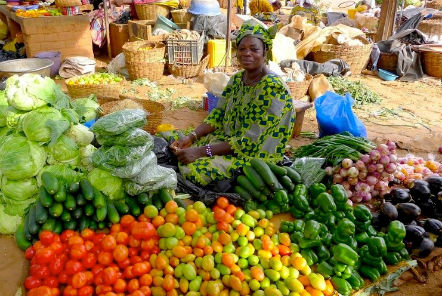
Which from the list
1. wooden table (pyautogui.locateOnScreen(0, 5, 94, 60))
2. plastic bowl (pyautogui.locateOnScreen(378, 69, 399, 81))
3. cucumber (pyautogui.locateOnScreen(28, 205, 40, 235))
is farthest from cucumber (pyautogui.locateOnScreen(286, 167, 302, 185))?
wooden table (pyautogui.locateOnScreen(0, 5, 94, 60))

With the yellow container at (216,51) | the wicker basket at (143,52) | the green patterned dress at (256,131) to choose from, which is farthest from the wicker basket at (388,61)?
the green patterned dress at (256,131)

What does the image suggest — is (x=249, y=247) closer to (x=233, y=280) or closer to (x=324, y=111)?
(x=233, y=280)

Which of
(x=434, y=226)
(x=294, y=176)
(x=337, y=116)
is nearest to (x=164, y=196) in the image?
(x=294, y=176)

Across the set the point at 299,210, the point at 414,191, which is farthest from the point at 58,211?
the point at 414,191

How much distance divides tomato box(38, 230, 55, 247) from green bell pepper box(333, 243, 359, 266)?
2.06m

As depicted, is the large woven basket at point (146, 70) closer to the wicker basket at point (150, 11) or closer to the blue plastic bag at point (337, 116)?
the wicker basket at point (150, 11)

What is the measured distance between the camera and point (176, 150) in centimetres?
380

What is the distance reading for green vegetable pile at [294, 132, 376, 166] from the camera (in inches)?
152

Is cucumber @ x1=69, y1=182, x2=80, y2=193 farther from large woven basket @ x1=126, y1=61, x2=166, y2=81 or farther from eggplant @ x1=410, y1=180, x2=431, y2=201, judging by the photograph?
large woven basket @ x1=126, y1=61, x2=166, y2=81

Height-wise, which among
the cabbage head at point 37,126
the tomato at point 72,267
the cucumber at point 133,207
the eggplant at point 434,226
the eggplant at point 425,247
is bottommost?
the eggplant at point 425,247

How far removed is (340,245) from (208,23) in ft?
25.3

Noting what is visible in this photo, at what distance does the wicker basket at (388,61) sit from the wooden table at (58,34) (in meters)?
7.40

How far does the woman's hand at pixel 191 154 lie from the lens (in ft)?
12.0

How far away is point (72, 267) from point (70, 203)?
0.50 meters
